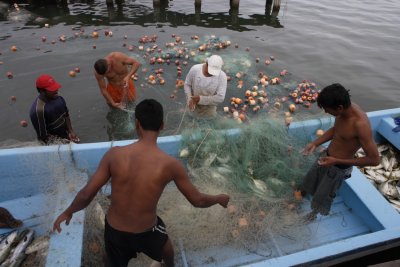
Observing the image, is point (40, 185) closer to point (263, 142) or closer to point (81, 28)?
point (263, 142)

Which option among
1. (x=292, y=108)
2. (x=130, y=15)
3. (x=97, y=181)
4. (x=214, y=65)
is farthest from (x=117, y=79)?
(x=130, y=15)

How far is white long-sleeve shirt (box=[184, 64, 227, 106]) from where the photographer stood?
18.1 feet

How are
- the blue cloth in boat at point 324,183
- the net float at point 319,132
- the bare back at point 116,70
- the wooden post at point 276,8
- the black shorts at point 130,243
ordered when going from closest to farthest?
the black shorts at point 130,243 → the blue cloth in boat at point 324,183 → the net float at point 319,132 → the bare back at point 116,70 → the wooden post at point 276,8

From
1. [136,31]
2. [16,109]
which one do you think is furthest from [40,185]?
[136,31]

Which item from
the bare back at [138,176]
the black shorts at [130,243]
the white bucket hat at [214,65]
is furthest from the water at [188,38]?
the bare back at [138,176]

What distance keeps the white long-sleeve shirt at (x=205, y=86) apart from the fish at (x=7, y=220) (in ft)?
Result: 10.8

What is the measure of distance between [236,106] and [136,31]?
6329 millimetres

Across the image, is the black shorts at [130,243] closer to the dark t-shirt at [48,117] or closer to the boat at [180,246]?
the boat at [180,246]

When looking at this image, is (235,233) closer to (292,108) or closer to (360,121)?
(360,121)

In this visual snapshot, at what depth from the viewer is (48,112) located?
4.88 meters

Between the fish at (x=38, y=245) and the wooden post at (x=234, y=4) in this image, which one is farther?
the wooden post at (x=234, y=4)

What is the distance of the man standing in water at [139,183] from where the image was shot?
262 centimetres

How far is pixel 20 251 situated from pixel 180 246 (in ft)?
6.21

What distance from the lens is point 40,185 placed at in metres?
4.55
